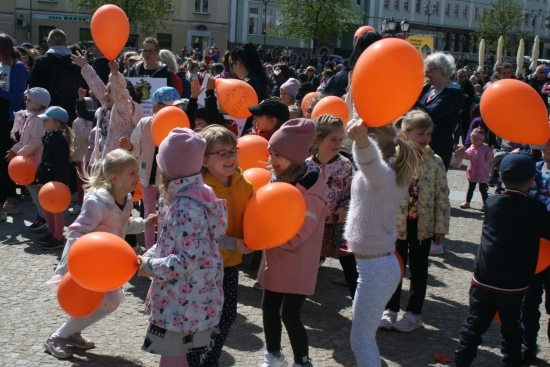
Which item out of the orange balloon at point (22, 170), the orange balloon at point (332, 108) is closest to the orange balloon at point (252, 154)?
the orange balloon at point (332, 108)

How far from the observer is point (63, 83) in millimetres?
8898

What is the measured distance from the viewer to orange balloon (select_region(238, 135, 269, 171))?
4.93 metres

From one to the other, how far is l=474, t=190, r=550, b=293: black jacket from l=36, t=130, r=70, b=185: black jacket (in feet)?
15.8

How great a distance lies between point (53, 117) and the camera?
24.0 feet

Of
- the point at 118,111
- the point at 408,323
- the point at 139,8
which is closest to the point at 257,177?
the point at 408,323

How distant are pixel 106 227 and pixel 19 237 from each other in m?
3.64

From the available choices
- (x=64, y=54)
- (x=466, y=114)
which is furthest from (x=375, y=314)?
(x=466, y=114)

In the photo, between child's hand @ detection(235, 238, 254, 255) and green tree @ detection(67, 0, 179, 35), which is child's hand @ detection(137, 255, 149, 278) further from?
green tree @ detection(67, 0, 179, 35)

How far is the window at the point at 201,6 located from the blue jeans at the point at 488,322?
4873 centimetres

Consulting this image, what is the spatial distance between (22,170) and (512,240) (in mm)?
5616

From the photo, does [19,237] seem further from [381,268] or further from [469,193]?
[469,193]

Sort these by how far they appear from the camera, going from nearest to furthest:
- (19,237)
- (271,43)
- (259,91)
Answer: (259,91) → (19,237) → (271,43)

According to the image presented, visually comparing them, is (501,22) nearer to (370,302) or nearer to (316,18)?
(316,18)

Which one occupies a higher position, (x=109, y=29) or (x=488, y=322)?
(x=109, y=29)
